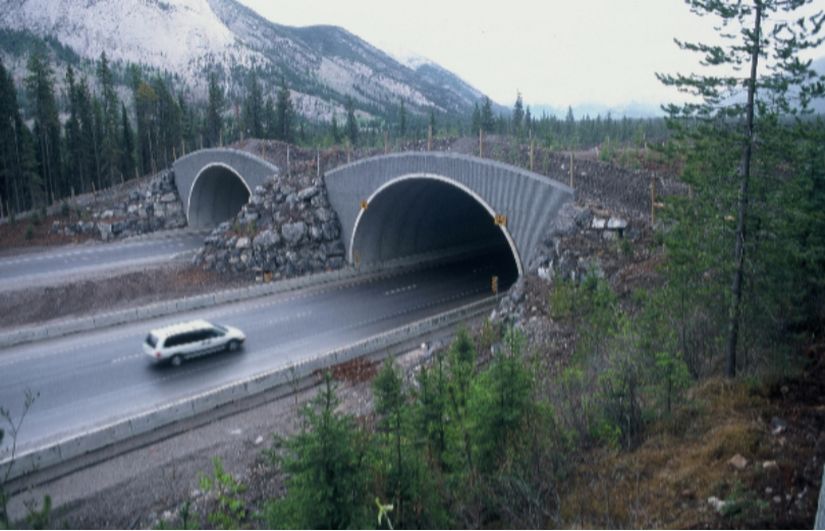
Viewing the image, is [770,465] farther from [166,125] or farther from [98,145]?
[166,125]

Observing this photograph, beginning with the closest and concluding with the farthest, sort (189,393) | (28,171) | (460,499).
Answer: (460,499) < (189,393) < (28,171)

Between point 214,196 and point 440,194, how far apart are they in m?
27.1

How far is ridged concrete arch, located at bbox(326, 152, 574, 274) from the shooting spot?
2133 cm

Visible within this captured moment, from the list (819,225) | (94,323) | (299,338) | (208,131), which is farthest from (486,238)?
(208,131)

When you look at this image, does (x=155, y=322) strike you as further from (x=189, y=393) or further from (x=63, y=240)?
(x=63, y=240)

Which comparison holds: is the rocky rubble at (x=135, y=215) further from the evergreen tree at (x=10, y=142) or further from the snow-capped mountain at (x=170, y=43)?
the snow-capped mountain at (x=170, y=43)

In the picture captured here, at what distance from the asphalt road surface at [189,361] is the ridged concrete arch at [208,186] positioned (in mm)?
21054

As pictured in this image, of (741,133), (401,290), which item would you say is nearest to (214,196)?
(401,290)

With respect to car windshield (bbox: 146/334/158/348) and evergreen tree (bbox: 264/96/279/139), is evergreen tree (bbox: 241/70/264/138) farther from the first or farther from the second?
car windshield (bbox: 146/334/158/348)

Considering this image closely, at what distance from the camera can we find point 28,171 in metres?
52.7

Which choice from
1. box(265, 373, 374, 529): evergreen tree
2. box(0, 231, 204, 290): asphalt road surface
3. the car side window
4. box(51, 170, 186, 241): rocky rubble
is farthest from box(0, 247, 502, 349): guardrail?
box(51, 170, 186, 241): rocky rubble

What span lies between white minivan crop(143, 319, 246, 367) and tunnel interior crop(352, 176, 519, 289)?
1129 centimetres

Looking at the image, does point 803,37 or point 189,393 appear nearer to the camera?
point 803,37

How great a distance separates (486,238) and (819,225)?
28.3m
